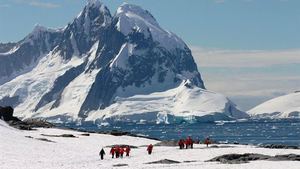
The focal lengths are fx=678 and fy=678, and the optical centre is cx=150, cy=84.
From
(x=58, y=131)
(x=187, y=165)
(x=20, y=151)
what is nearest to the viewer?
(x=187, y=165)

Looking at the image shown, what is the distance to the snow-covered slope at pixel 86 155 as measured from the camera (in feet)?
203

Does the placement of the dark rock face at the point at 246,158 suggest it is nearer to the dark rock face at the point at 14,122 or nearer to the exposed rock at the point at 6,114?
the dark rock face at the point at 14,122

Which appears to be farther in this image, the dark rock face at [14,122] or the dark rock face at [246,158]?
the dark rock face at [14,122]

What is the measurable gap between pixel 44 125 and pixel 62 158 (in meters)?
51.8

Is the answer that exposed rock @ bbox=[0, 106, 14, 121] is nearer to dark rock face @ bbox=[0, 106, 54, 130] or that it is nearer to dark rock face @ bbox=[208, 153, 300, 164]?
dark rock face @ bbox=[0, 106, 54, 130]

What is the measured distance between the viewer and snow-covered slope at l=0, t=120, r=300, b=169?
203 feet

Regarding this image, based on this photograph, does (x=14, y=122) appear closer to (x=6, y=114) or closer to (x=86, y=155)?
(x=6, y=114)

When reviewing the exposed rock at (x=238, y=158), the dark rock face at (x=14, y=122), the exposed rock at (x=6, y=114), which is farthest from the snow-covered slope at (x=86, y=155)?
the exposed rock at (x=6, y=114)

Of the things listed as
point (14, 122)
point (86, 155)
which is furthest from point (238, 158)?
point (14, 122)

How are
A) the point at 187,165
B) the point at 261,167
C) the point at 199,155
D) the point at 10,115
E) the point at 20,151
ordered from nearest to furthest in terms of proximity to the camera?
the point at 261,167 < the point at 187,165 < the point at 199,155 < the point at 20,151 < the point at 10,115

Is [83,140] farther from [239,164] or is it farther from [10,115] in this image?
[239,164]

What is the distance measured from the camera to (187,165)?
61719mm

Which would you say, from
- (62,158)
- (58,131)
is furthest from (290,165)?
(58,131)

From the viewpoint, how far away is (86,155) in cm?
7881
